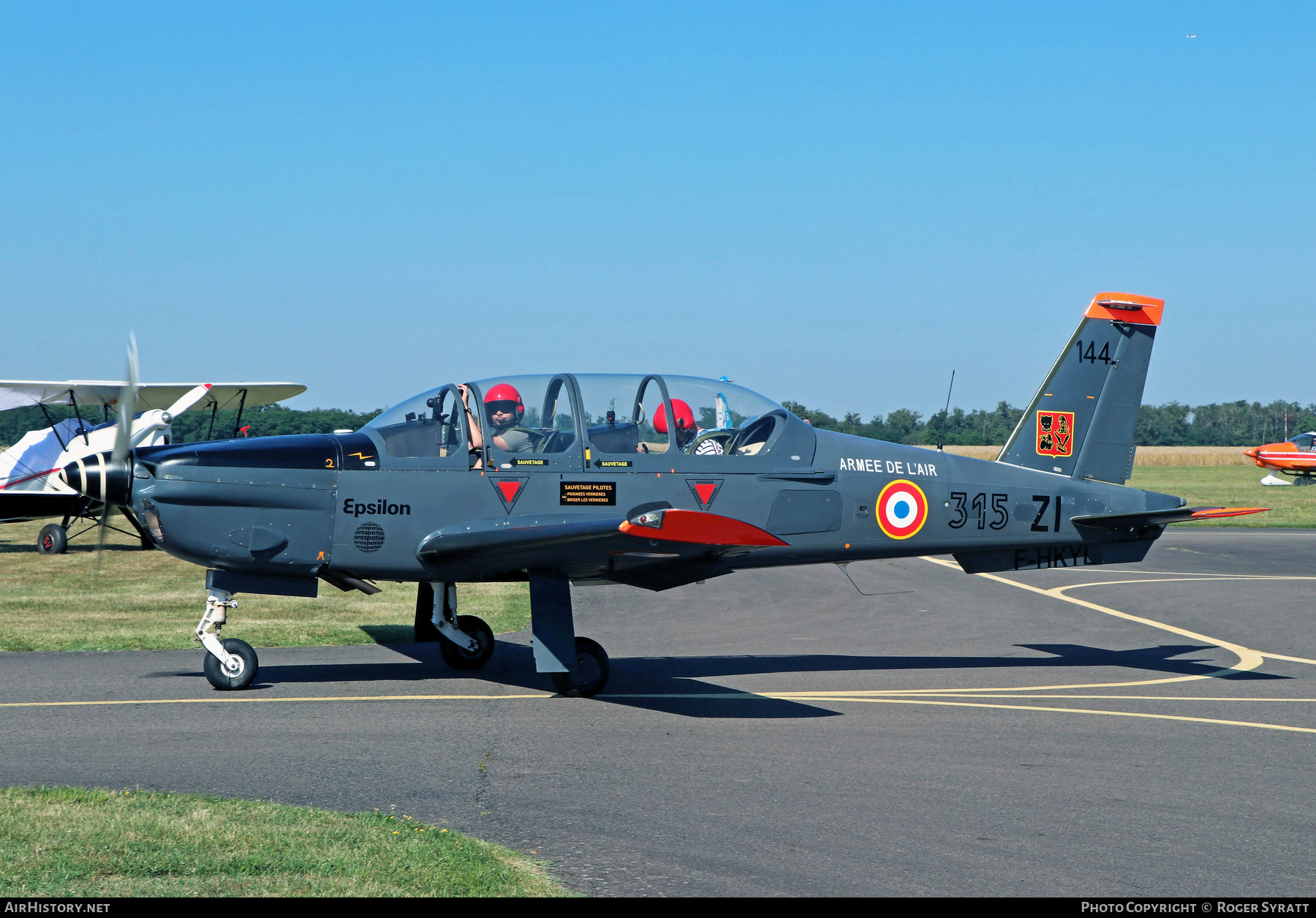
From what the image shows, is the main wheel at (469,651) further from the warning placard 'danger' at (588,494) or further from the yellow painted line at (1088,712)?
the yellow painted line at (1088,712)

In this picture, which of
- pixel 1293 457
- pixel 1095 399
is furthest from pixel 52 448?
pixel 1293 457

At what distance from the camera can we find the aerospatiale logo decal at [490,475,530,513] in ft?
29.8

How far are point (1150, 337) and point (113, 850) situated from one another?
11.0 m

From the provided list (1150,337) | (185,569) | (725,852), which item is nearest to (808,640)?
(1150,337)

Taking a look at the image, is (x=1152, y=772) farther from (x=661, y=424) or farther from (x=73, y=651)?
(x=73, y=651)

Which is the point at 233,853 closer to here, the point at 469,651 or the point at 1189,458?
the point at 469,651

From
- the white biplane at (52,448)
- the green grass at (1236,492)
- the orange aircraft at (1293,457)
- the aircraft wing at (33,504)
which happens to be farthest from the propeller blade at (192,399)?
the orange aircraft at (1293,457)

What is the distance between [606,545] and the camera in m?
8.04

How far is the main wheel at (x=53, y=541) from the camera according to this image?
22.5m

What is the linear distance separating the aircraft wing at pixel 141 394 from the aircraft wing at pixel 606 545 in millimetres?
14893

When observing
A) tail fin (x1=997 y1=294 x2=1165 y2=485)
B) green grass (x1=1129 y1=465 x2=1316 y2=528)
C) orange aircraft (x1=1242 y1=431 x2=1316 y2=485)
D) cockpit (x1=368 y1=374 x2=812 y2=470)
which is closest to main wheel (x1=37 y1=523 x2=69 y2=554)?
cockpit (x1=368 y1=374 x2=812 y2=470)

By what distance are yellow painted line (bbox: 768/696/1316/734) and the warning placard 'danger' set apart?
246 centimetres

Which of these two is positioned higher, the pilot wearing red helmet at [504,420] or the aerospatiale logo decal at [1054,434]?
the aerospatiale logo decal at [1054,434]
